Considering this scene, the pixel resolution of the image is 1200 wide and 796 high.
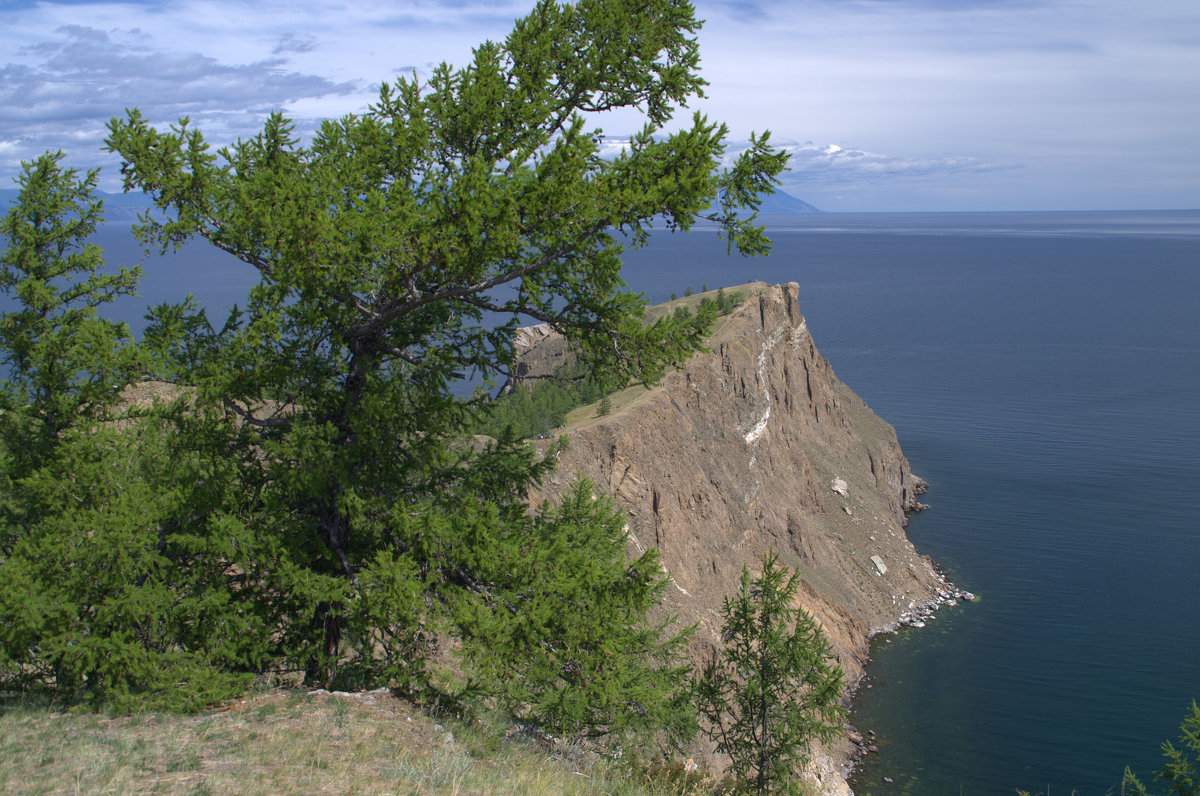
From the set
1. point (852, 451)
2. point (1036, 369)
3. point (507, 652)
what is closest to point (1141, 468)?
point (852, 451)

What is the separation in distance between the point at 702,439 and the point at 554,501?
15952 mm

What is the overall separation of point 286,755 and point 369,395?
4841mm

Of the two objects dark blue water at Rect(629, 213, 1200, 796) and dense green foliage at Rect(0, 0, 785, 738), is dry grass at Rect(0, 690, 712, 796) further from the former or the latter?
dark blue water at Rect(629, 213, 1200, 796)

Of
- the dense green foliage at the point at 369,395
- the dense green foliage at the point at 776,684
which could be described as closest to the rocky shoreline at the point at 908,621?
the dense green foliage at the point at 776,684

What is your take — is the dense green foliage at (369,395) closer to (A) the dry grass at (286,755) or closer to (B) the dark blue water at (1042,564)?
(A) the dry grass at (286,755)

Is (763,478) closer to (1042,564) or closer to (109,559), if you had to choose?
(1042,564)

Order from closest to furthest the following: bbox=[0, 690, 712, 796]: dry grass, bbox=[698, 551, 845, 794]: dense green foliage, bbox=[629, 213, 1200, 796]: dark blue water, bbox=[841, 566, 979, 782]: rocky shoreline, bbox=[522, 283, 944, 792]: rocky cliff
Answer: bbox=[0, 690, 712, 796]: dry grass → bbox=[698, 551, 845, 794]: dense green foliage → bbox=[841, 566, 979, 782]: rocky shoreline → bbox=[629, 213, 1200, 796]: dark blue water → bbox=[522, 283, 944, 792]: rocky cliff

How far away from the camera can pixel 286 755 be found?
10359 millimetres

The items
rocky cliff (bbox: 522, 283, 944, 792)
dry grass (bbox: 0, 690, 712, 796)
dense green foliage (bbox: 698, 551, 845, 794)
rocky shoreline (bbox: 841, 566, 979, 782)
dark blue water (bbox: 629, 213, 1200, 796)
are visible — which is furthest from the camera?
rocky cliff (bbox: 522, 283, 944, 792)

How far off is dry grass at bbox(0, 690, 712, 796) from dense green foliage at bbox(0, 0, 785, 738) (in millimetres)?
507

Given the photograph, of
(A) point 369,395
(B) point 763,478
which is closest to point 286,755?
(A) point 369,395

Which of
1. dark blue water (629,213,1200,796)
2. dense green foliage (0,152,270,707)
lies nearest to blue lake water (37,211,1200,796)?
dark blue water (629,213,1200,796)

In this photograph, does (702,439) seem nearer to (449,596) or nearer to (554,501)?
(554,501)

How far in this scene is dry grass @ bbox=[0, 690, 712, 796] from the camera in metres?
9.53
